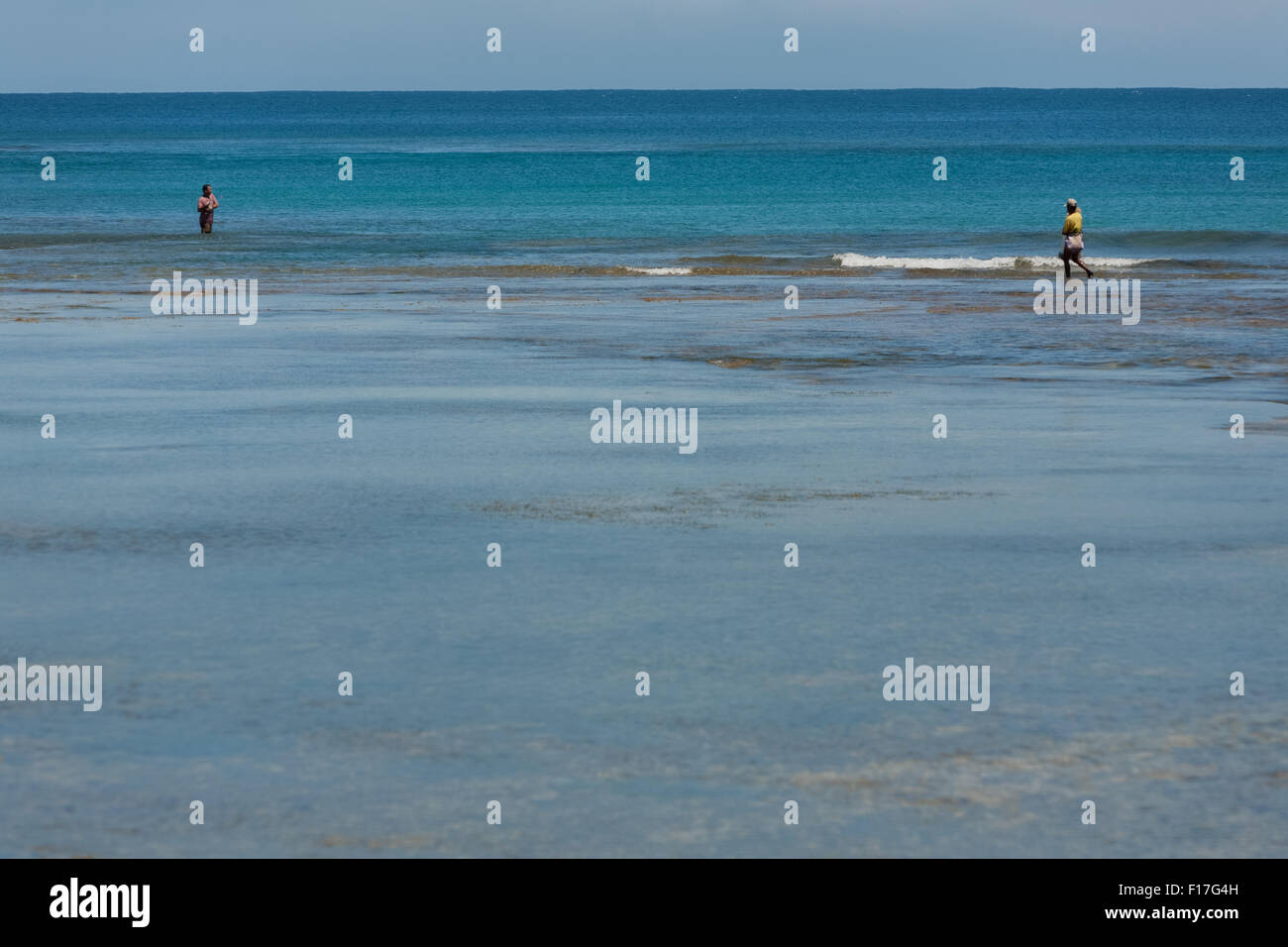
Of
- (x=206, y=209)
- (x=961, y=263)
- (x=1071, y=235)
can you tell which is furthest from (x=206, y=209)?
(x=1071, y=235)

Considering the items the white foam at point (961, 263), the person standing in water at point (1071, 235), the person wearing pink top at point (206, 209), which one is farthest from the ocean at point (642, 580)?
the person wearing pink top at point (206, 209)

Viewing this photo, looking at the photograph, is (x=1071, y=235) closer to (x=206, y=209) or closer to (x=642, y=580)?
(x=642, y=580)

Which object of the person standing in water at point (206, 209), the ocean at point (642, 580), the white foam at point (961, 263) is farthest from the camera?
the person standing in water at point (206, 209)

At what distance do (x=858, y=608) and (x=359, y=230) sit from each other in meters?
46.8

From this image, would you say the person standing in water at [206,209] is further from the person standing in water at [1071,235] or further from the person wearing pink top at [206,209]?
the person standing in water at [1071,235]

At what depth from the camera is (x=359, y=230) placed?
177ft

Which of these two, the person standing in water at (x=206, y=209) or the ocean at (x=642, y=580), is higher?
the person standing in water at (x=206, y=209)

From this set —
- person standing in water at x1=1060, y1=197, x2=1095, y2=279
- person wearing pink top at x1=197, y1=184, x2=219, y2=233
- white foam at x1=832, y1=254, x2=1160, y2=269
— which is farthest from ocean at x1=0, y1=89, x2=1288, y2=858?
person wearing pink top at x1=197, y1=184, x2=219, y2=233

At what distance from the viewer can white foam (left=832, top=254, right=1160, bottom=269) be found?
39125 millimetres

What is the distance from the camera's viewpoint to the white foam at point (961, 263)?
39.1 metres

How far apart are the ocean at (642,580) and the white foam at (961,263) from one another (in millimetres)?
12871

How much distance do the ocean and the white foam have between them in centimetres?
1287

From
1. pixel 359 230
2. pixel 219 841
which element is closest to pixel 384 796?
pixel 219 841
